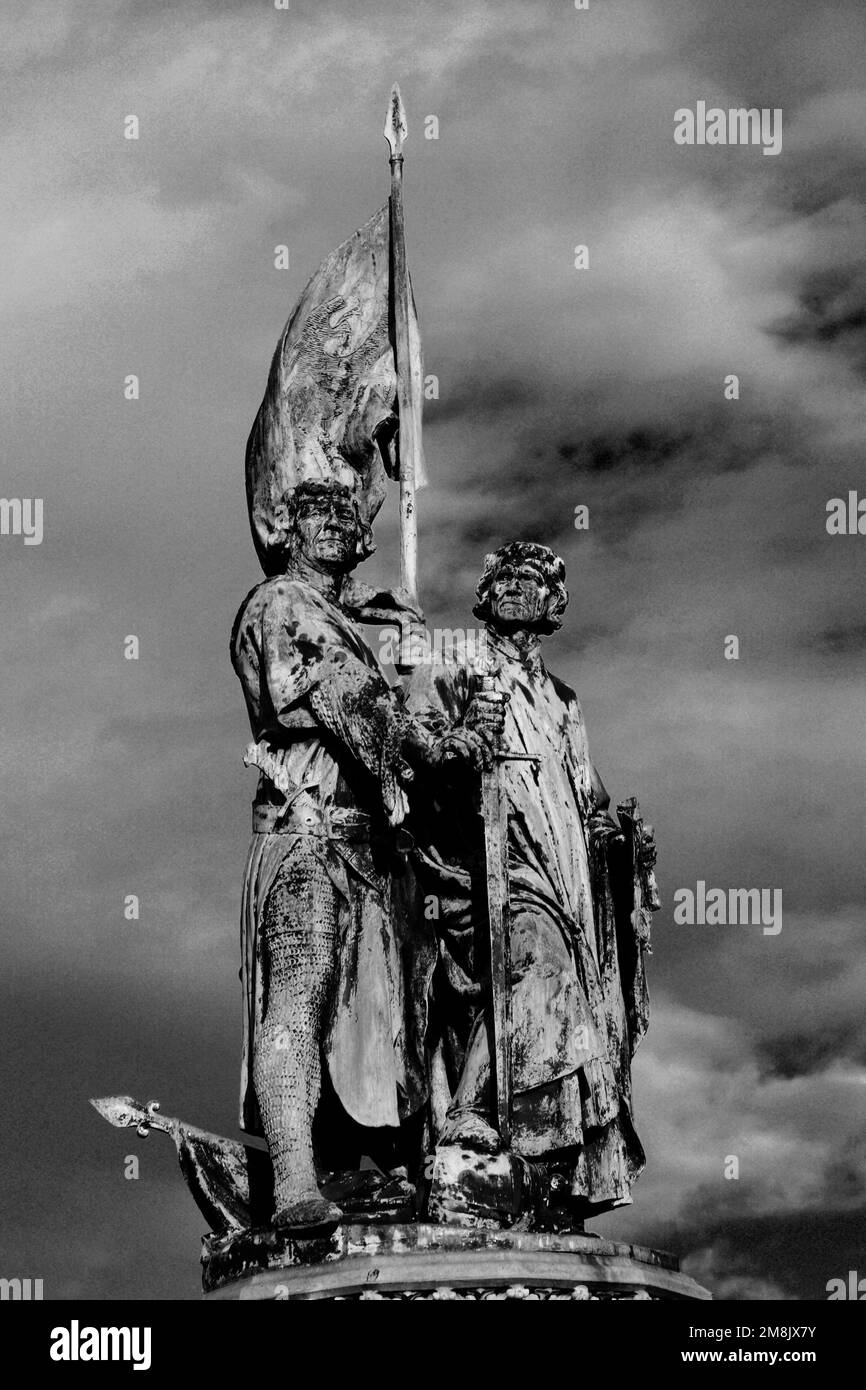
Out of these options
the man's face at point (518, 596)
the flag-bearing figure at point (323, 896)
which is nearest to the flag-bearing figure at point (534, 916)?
the man's face at point (518, 596)

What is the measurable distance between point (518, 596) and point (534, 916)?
82.0 inches

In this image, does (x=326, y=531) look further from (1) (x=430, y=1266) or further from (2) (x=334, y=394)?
(1) (x=430, y=1266)

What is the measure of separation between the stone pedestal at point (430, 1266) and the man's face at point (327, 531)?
3913 millimetres

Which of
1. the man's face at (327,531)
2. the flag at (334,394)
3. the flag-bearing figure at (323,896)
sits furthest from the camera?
the flag at (334,394)

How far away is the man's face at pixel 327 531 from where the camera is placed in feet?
56.1

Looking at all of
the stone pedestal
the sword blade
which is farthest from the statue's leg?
the sword blade

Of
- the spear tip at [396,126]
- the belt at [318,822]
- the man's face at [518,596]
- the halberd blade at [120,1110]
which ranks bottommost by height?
the halberd blade at [120,1110]

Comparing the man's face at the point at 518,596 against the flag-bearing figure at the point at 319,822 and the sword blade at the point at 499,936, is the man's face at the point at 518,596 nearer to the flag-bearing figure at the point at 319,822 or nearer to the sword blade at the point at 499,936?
the flag-bearing figure at the point at 319,822

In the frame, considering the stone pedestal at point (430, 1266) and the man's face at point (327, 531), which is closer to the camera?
the stone pedestal at point (430, 1266)

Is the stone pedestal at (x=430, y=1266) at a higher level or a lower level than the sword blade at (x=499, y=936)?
lower

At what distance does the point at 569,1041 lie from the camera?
16.3 m
